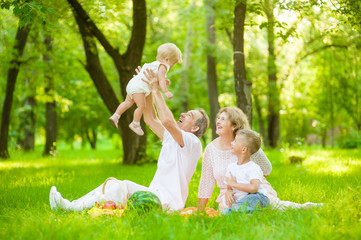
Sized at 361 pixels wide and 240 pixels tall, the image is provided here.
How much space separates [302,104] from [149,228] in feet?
61.4

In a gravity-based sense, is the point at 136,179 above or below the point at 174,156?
below

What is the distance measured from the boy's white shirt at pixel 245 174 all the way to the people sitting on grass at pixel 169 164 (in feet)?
1.66

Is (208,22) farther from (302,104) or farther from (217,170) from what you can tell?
(217,170)

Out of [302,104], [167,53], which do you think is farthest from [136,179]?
[302,104]

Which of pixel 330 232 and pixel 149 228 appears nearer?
pixel 330 232

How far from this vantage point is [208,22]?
615 inches

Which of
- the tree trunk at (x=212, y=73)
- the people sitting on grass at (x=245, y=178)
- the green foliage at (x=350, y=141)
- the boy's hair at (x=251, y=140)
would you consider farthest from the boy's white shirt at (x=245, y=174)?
the green foliage at (x=350, y=141)

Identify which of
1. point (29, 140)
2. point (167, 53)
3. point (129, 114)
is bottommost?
point (29, 140)

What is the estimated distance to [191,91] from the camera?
25453 mm

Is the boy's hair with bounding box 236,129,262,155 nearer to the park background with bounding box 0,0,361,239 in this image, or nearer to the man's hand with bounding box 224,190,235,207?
the man's hand with bounding box 224,190,235,207

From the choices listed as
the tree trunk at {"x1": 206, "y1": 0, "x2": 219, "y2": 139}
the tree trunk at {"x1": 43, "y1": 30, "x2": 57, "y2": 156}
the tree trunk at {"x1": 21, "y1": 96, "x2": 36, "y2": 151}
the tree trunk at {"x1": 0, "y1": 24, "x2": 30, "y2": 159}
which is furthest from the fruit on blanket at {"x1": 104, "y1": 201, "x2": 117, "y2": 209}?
the tree trunk at {"x1": 21, "y1": 96, "x2": 36, "y2": 151}

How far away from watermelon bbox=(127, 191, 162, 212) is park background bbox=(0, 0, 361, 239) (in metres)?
0.19

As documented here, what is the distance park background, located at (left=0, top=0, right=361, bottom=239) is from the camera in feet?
13.0

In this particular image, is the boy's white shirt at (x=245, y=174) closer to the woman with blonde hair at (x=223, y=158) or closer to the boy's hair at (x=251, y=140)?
the boy's hair at (x=251, y=140)
